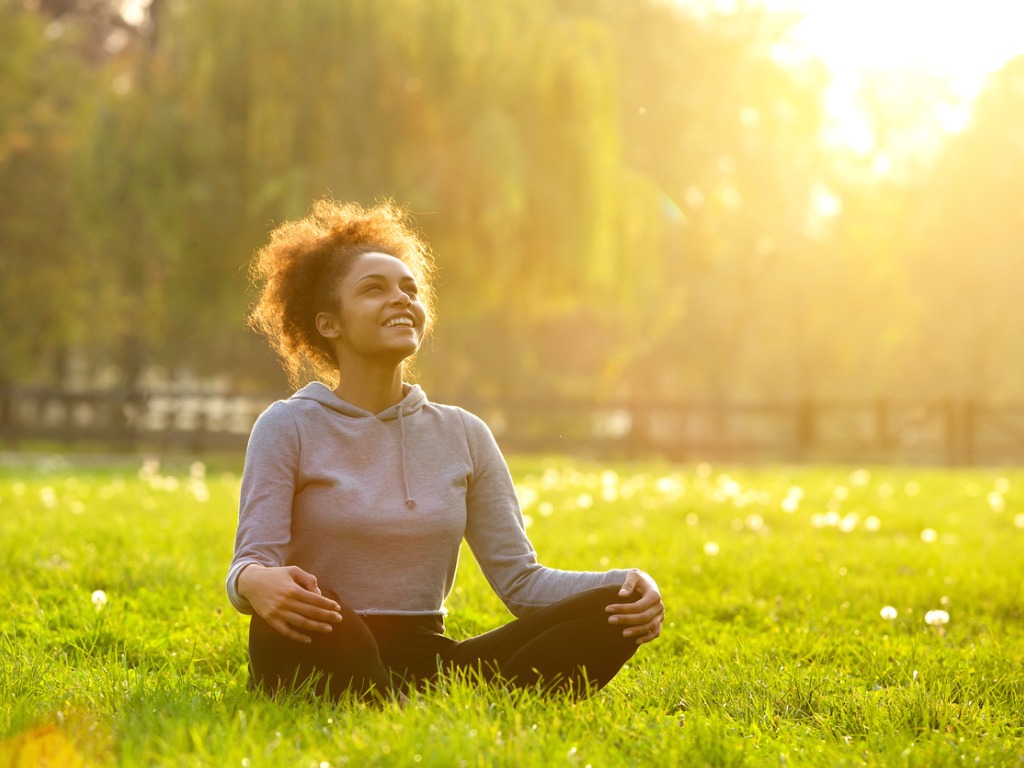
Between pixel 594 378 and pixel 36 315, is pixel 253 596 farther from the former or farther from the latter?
pixel 594 378

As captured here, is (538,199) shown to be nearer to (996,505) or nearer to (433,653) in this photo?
(996,505)

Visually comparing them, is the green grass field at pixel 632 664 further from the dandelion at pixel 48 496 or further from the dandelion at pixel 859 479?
the dandelion at pixel 859 479

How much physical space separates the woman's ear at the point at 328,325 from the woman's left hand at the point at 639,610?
3.56ft

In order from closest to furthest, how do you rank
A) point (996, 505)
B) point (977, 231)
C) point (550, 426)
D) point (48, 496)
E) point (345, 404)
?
point (345, 404) < point (48, 496) < point (996, 505) < point (550, 426) < point (977, 231)

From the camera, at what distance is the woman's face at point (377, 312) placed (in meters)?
3.31

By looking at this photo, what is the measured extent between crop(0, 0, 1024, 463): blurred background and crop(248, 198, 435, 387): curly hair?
9641 mm

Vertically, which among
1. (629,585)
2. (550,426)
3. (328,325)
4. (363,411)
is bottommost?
(550,426)

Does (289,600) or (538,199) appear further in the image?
(538,199)

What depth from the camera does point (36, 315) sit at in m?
24.1

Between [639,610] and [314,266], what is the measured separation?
1359 mm

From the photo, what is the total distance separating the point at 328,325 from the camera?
3.46 meters

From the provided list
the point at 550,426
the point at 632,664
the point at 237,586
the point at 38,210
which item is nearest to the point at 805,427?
the point at 550,426

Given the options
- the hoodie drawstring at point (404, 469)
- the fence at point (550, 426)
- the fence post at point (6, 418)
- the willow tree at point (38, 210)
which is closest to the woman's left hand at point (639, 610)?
the hoodie drawstring at point (404, 469)

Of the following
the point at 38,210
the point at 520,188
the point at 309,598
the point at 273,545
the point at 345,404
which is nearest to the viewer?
the point at 309,598
